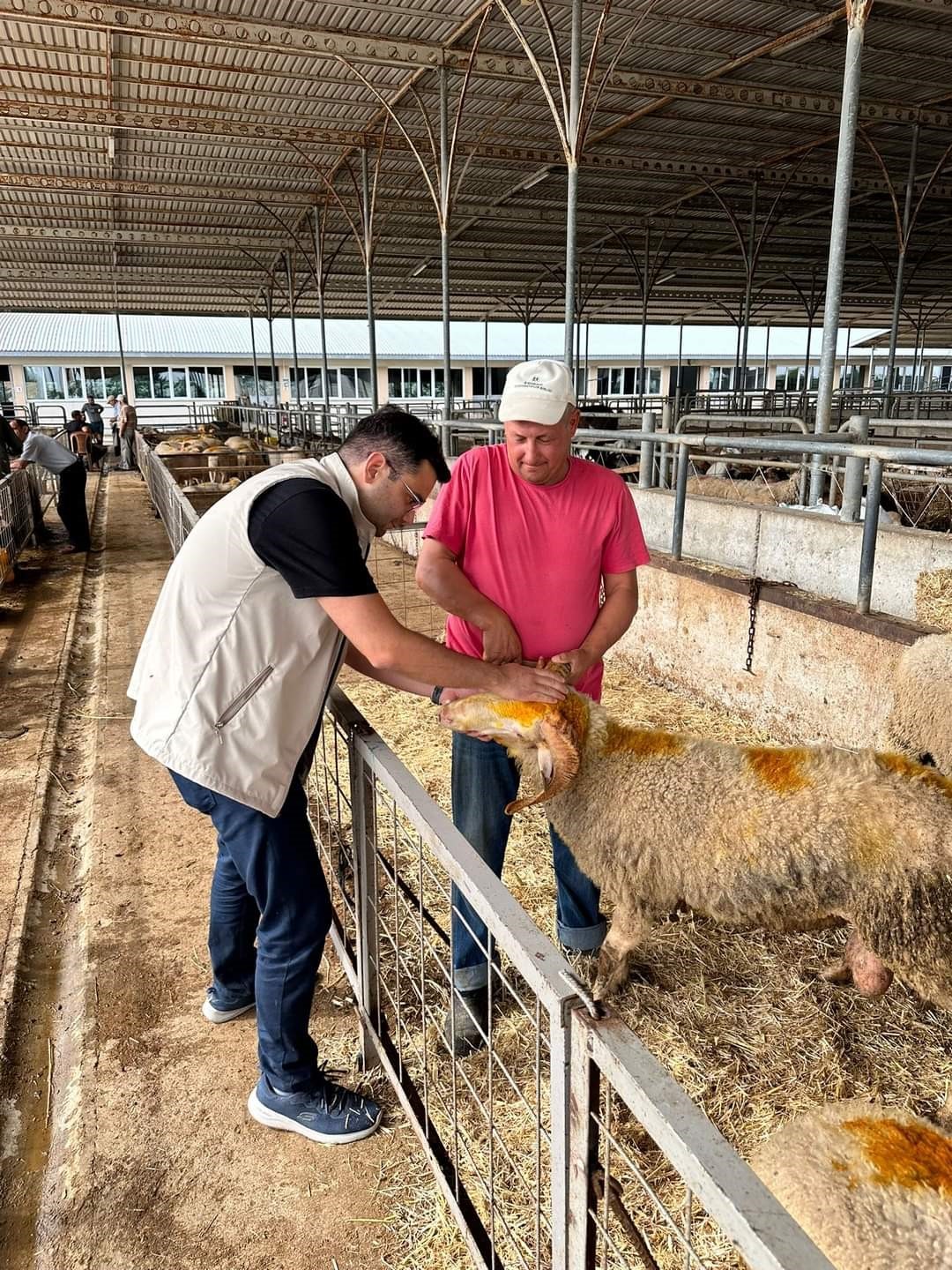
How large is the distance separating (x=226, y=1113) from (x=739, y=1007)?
5.68 ft

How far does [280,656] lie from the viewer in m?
2.20

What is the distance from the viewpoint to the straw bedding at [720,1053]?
88.5 inches

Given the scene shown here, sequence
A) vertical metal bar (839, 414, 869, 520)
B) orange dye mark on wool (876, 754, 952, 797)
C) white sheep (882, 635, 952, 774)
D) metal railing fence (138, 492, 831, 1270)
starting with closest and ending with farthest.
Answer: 1. metal railing fence (138, 492, 831, 1270)
2. orange dye mark on wool (876, 754, 952, 797)
3. white sheep (882, 635, 952, 774)
4. vertical metal bar (839, 414, 869, 520)

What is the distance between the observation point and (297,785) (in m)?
2.36

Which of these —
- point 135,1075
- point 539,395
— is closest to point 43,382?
point 135,1075

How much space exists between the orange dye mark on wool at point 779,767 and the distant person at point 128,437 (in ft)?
81.0

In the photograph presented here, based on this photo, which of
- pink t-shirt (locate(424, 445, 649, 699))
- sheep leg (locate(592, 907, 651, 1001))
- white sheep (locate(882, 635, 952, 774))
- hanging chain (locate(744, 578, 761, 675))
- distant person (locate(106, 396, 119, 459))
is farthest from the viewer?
distant person (locate(106, 396, 119, 459))

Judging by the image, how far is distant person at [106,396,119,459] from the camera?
95.9ft

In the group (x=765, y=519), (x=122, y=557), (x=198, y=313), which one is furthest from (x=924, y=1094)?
(x=198, y=313)

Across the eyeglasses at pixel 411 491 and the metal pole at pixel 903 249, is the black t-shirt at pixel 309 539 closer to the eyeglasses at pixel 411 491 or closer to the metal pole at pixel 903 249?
the eyeglasses at pixel 411 491

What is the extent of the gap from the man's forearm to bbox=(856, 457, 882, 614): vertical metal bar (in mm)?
2296

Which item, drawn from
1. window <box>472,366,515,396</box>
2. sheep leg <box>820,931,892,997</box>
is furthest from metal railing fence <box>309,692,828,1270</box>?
window <box>472,366,515,396</box>

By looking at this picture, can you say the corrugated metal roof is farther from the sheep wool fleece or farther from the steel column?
the sheep wool fleece

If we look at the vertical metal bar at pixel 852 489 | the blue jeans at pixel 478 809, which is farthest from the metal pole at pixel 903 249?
the blue jeans at pixel 478 809
